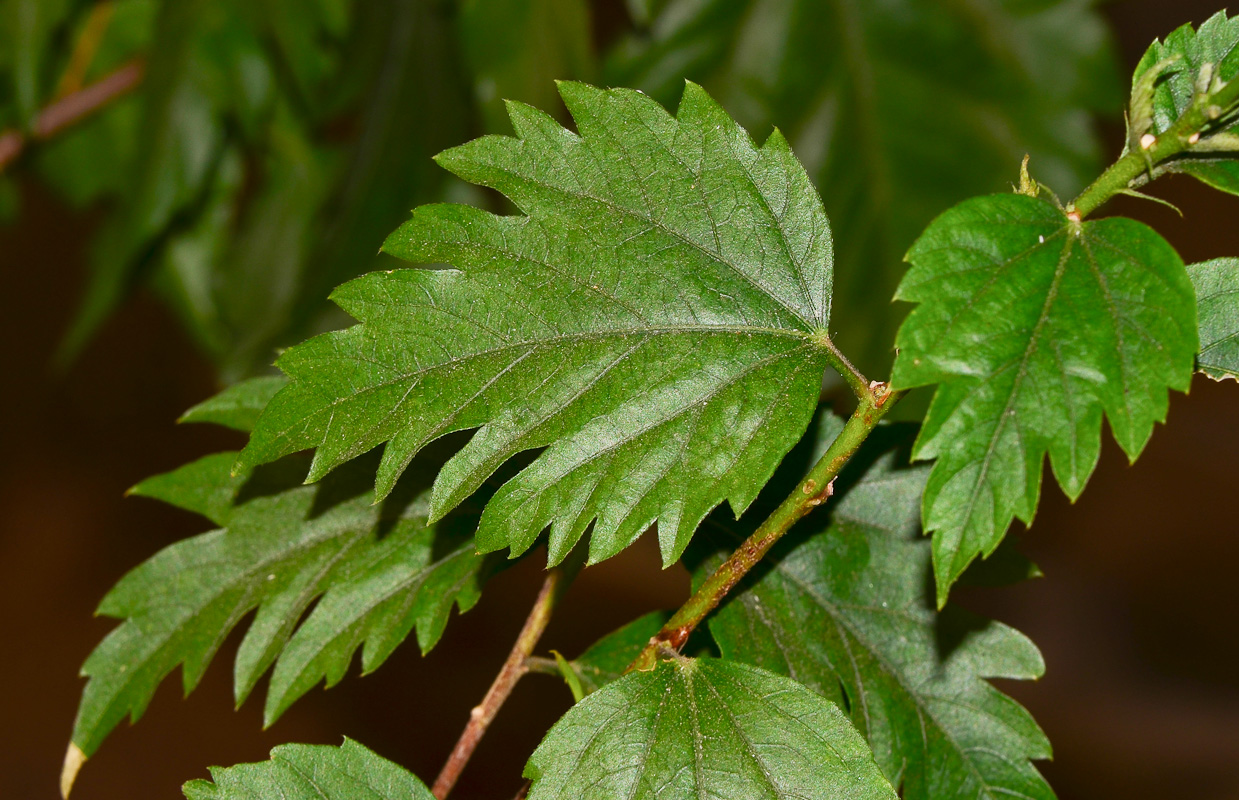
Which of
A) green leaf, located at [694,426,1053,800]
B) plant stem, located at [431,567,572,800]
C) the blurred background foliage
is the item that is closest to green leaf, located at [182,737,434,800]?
plant stem, located at [431,567,572,800]

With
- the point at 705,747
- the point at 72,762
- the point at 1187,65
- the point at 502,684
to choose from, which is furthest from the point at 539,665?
the point at 1187,65

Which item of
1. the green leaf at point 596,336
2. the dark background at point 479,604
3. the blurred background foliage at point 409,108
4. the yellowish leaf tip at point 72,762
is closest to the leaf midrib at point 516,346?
the green leaf at point 596,336

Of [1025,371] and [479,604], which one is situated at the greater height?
[1025,371]

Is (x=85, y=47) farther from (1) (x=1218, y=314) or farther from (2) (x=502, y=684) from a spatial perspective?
(1) (x=1218, y=314)

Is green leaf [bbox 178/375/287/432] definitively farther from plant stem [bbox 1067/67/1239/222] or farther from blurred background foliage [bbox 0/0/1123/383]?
blurred background foliage [bbox 0/0/1123/383]

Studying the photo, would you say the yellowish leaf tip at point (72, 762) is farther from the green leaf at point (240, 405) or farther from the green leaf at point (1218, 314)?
the green leaf at point (1218, 314)

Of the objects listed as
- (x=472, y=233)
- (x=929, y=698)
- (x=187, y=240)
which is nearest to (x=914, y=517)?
(x=929, y=698)
